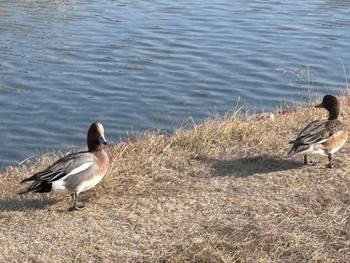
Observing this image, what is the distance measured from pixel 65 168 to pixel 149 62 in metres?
8.44

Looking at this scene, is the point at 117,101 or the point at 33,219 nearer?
the point at 33,219

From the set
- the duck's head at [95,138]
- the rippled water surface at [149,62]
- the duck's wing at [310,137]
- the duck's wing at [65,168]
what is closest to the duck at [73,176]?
the duck's wing at [65,168]

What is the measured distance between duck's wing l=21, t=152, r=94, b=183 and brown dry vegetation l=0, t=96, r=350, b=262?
0.25 meters

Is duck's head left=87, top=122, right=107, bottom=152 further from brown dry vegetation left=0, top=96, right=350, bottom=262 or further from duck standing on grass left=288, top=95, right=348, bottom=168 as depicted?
duck standing on grass left=288, top=95, right=348, bottom=168

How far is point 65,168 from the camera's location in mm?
6191

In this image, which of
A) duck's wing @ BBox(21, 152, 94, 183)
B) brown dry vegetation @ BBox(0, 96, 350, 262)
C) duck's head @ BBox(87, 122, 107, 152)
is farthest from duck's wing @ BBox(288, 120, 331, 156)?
duck's wing @ BBox(21, 152, 94, 183)

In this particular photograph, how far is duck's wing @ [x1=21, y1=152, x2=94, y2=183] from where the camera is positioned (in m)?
6.12

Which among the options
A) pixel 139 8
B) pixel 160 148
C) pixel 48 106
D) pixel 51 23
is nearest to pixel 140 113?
pixel 48 106

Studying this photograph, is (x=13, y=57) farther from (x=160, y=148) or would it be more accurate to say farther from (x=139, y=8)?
(x=160, y=148)

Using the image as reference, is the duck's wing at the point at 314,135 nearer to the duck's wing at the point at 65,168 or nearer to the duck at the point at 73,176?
the duck at the point at 73,176

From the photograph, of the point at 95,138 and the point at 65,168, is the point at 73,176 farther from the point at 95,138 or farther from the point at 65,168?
the point at 95,138

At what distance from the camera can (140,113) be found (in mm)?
11891

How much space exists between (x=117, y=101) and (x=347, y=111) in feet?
14.8

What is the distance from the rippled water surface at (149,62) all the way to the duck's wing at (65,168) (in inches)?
142
